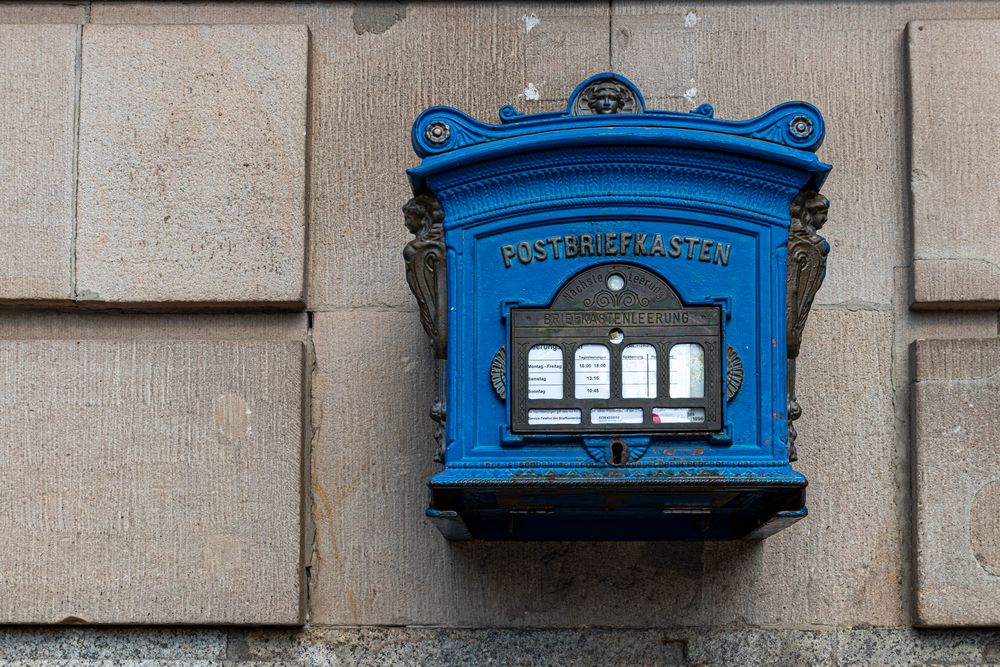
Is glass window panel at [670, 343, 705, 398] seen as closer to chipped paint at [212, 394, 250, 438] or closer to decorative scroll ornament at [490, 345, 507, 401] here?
decorative scroll ornament at [490, 345, 507, 401]

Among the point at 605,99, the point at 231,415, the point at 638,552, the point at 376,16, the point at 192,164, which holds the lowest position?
the point at 638,552

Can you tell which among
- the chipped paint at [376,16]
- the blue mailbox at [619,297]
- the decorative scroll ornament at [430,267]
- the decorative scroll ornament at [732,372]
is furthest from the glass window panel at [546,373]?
the chipped paint at [376,16]

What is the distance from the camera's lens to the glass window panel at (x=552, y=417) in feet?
9.19

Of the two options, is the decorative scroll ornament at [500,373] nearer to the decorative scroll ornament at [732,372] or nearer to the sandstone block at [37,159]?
the decorative scroll ornament at [732,372]

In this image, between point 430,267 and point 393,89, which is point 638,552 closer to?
point 430,267

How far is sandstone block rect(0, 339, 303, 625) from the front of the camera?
11.0 feet

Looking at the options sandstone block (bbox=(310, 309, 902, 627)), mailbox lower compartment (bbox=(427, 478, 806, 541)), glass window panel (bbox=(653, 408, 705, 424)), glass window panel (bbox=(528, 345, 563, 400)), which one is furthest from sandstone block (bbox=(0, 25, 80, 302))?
glass window panel (bbox=(653, 408, 705, 424))

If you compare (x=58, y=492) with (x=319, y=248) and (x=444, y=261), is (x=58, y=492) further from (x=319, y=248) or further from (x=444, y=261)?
(x=444, y=261)

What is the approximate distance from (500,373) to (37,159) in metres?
1.54

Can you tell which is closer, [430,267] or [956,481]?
[430,267]

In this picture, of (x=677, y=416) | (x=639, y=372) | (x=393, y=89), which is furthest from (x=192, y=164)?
(x=677, y=416)

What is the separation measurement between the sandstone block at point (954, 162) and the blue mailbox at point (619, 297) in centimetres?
64

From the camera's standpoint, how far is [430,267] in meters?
2.95

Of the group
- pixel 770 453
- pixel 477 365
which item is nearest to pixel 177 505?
pixel 477 365
